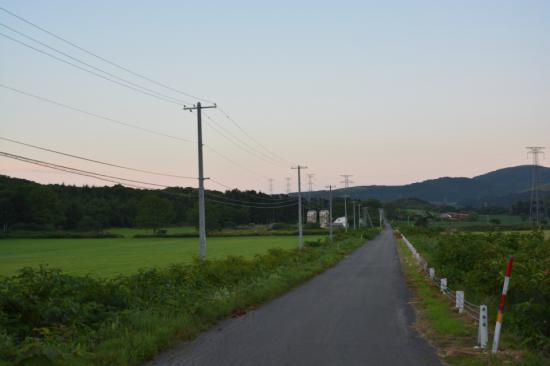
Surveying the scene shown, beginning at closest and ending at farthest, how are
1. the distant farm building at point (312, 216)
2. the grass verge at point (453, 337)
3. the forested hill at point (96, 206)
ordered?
1. the grass verge at point (453, 337)
2. the forested hill at point (96, 206)
3. the distant farm building at point (312, 216)

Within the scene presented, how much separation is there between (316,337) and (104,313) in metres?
4.90

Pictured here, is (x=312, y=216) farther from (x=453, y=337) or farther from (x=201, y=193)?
(x=453, y=337)

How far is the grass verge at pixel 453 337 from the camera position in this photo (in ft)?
29.9

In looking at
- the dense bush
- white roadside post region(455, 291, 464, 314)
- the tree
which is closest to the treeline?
the tree

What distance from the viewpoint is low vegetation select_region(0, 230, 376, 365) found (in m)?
9.66

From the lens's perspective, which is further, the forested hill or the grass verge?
the forested hill

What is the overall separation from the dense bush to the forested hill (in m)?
65.8

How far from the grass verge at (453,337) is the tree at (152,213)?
10835 cm

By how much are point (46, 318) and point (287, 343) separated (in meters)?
5.09

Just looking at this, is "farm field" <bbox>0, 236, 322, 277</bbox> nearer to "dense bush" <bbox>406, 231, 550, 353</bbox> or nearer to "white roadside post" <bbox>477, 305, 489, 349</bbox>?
"dense bush" <bbox>406, 231, 550, 353</bbox>

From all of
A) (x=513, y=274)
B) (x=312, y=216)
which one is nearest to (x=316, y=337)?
(x=513, y=274)

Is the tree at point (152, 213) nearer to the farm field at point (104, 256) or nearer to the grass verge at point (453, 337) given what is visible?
the farm field at point (104, 256)

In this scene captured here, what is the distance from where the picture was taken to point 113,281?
15602 mm

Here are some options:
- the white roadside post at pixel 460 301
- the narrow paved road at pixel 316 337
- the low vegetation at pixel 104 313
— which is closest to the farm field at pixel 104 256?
the low vegetation at pixel 104 313
